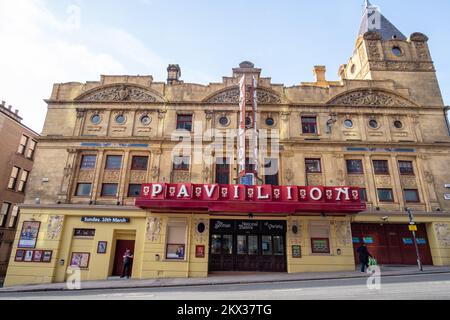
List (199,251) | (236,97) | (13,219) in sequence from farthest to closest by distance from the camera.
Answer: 1. (13,219)
2. (236,97)
3. (199,251)

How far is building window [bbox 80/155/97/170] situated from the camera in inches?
849

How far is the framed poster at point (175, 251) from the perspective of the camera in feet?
62.0

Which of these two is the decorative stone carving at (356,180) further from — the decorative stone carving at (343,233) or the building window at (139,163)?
the building window at (139,163)

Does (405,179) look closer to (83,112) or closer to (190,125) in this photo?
(190,125)

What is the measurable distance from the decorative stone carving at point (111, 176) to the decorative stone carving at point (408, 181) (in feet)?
74.5

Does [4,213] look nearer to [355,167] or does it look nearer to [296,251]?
[296,251]

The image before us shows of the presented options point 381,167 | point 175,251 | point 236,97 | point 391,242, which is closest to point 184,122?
point 236,97

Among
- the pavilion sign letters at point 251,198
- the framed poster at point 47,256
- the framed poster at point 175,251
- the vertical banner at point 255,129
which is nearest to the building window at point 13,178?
the framed poster at point 47,256

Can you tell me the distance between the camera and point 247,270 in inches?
757

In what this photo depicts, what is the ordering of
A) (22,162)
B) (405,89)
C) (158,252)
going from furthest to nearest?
(22,162)
(405,89)
(158,252)

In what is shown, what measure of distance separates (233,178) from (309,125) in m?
8.18

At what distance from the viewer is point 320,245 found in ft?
62.8

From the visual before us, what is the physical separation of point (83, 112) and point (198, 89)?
10.2 m
